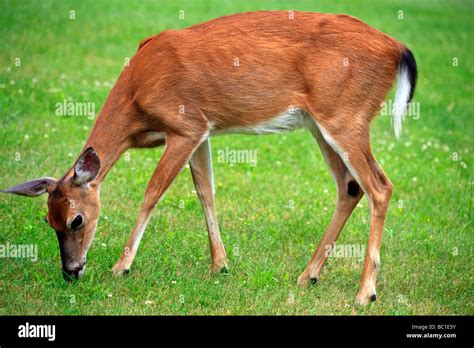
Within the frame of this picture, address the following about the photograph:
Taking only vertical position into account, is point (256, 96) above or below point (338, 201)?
above

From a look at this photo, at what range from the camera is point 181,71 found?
22.9ft

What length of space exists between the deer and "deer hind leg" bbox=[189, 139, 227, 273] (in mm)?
317

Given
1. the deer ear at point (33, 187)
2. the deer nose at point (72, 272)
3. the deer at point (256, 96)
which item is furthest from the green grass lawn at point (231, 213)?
the deer ear at point (33, 187)

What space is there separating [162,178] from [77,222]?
789 mm

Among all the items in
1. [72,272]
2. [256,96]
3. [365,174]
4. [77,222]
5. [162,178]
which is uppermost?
[256,96]

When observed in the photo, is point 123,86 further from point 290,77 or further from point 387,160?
point 387,160

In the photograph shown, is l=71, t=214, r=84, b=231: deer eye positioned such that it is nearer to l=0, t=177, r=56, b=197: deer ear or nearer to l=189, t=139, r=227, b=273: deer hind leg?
l=0, t=177, r=56, b=197: deer ear

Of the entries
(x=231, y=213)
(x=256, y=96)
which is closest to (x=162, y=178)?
(x=256, y=96)

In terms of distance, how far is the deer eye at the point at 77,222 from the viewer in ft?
21.7

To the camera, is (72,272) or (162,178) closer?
(72,272)

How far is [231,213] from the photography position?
8.88 m

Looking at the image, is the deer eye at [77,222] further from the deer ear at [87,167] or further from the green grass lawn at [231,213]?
the green grass lawn at [231,213]

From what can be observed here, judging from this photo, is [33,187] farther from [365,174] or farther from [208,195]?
[365,174]
